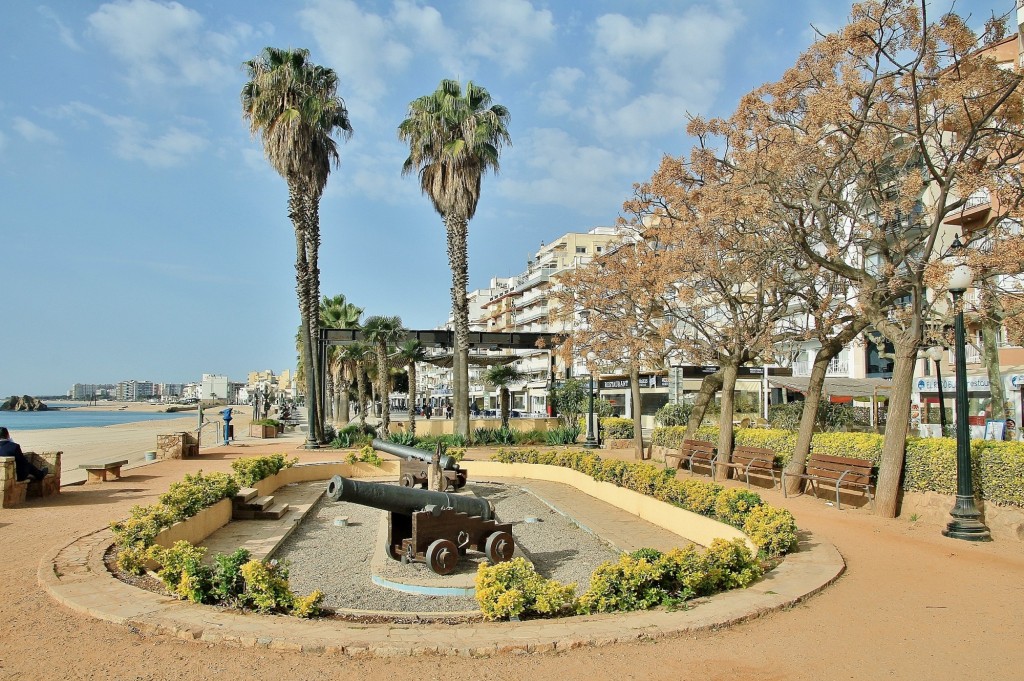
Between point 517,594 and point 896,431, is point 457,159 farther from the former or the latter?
point 517,594

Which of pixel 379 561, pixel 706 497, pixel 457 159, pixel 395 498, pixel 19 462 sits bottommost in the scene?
pixel 379 561

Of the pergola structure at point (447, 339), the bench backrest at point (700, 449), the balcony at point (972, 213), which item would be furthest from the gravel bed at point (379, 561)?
the balcony at point (972, 213)

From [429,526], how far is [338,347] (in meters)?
47.4

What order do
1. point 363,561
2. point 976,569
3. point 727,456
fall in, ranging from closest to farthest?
point 976,569
point 363,561
point 727,456

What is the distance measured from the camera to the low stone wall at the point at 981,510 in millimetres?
9305

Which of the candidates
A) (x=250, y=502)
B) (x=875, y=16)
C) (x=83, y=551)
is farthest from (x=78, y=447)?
(x=875, y=16)

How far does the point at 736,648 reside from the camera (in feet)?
17.5

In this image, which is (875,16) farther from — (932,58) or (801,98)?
(801,98)

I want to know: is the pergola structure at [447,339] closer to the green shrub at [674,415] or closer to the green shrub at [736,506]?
the green shrub at [674,415]

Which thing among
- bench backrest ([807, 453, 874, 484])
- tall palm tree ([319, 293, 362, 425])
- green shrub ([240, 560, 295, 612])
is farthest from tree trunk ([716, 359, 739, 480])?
tall palm tree ([319, 293, 362, 425])

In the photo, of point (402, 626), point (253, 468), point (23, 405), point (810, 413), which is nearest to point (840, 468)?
point (810, 413)

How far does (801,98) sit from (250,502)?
1210cm

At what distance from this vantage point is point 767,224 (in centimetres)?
1331

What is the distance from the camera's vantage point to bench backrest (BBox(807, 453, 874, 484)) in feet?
39.3
